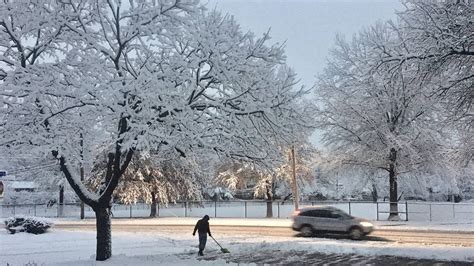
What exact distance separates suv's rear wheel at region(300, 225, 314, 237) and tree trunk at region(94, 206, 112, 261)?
11.7 m

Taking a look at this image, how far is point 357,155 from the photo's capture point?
34.2m

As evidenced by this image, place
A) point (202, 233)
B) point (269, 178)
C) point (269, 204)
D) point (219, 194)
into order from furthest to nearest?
point (219, 194) < point (269, 204) < point (269, 178) < point (202, 233)

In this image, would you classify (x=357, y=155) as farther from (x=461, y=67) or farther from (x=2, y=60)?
(x=2, y=60)

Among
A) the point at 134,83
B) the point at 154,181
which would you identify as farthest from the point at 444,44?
the point at 154,181

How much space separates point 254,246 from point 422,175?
1836 cm

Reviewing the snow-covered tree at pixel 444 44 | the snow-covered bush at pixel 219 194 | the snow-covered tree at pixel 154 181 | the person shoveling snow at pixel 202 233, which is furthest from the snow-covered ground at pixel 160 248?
the snow-covered bush at pixel 219 194

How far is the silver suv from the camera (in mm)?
24562

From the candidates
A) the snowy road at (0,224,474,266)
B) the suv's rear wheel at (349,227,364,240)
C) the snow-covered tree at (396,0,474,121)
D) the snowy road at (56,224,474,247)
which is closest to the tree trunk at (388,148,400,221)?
the snowy road at (56,224,474,247)

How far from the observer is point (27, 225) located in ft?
93.0

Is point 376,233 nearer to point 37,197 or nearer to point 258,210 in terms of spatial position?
point 258,210

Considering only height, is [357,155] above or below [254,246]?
above

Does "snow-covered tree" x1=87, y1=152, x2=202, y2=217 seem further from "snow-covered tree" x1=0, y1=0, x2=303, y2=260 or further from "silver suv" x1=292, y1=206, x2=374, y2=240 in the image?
"snow-covered tree" x1=0, y1=0, x2=303, y2=260

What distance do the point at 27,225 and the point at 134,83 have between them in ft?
57.9

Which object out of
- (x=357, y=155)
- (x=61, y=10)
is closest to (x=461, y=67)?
(x=61, y=10)
